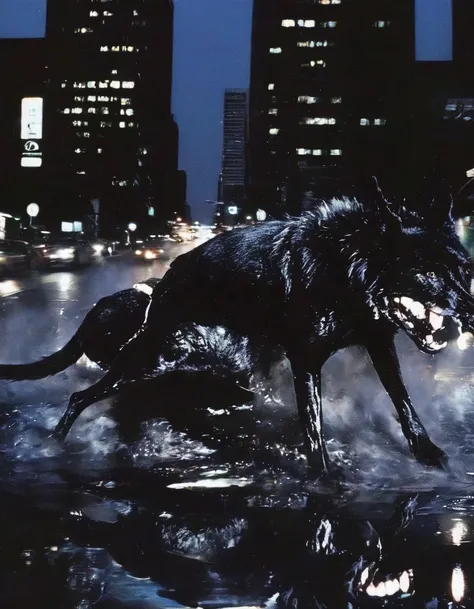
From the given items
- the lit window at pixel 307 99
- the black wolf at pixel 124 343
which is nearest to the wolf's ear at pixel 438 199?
the black wolf at pixel 124 343

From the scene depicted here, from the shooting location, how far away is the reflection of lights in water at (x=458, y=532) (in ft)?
13.1

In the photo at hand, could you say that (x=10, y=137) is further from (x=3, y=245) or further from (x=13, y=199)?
(x=3, y=245)

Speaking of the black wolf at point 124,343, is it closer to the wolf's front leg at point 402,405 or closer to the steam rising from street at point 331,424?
the steam rising from street at point 331,424

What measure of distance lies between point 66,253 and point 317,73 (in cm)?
12123

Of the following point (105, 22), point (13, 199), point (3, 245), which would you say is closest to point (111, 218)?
point (13, 199)

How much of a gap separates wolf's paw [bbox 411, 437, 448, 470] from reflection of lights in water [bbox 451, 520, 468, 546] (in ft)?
3.74

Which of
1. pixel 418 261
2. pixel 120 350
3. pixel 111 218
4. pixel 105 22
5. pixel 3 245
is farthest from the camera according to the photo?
pixel 105 22

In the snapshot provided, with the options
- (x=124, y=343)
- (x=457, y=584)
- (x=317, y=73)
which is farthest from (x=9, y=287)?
(x=317, y=73)

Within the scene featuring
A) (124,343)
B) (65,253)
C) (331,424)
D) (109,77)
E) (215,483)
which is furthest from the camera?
(109,77)

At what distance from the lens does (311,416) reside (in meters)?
5.26

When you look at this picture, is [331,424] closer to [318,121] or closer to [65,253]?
[65,253]

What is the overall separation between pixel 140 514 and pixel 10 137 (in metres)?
82.9

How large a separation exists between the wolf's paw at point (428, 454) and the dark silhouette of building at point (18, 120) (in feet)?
246

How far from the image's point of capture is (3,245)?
37.5 metres
